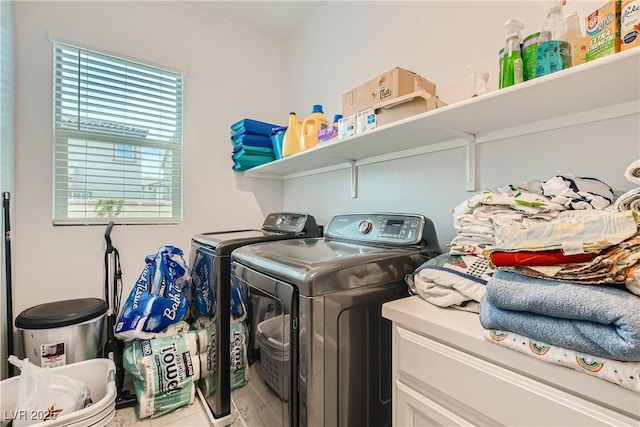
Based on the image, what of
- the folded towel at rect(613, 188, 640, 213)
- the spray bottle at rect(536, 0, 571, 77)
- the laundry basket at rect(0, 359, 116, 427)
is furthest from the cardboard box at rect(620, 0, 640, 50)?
the laundry basket at rect(0, 359, 116, 427)

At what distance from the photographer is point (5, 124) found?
5.07 ft

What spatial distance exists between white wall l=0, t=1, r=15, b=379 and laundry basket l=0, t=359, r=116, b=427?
27 cm

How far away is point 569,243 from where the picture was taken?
0.62 meters

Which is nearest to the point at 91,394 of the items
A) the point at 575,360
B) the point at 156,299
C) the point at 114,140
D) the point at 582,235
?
the point at 156,299

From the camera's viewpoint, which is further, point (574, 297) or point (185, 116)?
point (185, 116)

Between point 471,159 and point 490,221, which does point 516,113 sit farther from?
point 490,221

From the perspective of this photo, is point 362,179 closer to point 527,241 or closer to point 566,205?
point 566,205

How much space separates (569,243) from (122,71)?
8.97 ft

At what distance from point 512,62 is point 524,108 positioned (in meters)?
0.18

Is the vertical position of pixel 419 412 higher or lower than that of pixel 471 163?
lower

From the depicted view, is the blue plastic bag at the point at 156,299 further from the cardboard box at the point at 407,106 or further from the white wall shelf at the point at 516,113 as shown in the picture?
the cardboard box at the point at 407,106

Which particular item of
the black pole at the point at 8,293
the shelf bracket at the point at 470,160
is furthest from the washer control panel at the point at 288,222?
the black pole at the point at 8,293

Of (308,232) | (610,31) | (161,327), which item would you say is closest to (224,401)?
(161,327)

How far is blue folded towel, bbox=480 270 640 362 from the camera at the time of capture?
50 centimetres
